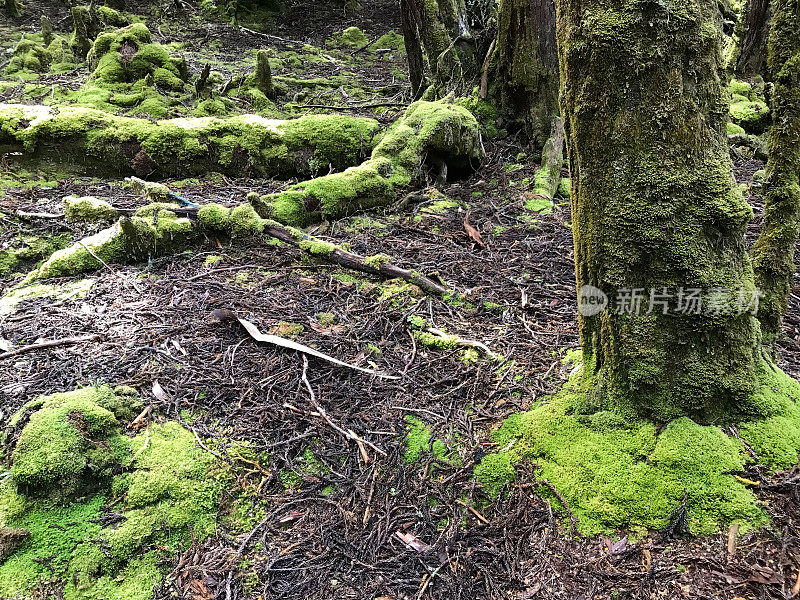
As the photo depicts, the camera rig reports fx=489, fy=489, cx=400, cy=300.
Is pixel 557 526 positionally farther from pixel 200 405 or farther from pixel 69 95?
pixel 69 95

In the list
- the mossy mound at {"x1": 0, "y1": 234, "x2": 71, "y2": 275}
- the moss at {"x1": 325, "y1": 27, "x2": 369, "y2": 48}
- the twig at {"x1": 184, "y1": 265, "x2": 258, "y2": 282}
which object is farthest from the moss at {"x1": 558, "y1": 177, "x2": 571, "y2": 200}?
the moss at {"x1": 325, "y1": 27, "x2": 369, "y2": 48}

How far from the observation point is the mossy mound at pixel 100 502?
98.7 inches

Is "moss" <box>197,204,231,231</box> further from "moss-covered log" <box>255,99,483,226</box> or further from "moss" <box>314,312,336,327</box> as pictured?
"moss" <box>314,312,336,327</box>

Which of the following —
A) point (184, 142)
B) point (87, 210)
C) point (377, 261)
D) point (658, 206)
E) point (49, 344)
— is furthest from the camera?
point (184, 142)

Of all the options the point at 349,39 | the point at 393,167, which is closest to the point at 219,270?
the point at 393,167

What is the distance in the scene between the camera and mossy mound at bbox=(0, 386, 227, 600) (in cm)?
251

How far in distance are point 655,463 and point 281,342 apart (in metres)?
2.56

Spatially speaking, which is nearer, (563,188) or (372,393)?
(372,393)

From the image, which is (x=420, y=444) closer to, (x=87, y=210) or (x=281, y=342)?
(x=281, y=342)

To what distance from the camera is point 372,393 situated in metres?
3.41

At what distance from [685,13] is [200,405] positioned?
3.44m
